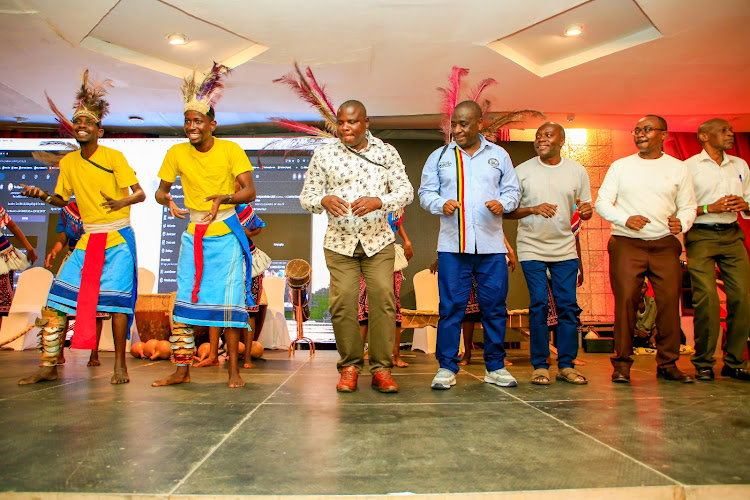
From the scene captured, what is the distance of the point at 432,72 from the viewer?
22.8ft

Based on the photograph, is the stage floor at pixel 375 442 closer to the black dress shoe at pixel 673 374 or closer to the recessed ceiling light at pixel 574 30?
the black dress shoe at pixel 673 374

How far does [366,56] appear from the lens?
649cm

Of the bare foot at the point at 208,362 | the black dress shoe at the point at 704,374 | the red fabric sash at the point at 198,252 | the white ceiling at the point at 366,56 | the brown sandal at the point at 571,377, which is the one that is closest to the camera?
the red fabric sash at the point at 198,252

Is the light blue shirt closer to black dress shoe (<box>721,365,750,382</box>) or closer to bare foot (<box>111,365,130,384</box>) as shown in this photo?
black dress shoe (<box>721,365,750,382</box>)

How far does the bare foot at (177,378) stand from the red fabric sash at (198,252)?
51cm

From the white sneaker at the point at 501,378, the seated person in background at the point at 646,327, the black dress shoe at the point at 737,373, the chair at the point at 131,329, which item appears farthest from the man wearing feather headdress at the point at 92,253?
the seated person in background at the point at 646,327

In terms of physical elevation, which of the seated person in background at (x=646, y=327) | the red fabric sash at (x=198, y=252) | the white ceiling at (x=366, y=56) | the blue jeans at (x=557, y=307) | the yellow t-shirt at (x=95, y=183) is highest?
the white ceiling at (x=366, y=56)

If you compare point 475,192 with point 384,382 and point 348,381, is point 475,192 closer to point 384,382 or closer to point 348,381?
point 384,382

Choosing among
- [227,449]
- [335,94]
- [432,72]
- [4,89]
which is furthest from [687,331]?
[4,89]

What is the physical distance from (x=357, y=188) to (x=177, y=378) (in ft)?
5.47

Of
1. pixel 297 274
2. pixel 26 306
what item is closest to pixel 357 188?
pixel 297 274

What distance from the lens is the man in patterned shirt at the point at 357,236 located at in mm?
3201

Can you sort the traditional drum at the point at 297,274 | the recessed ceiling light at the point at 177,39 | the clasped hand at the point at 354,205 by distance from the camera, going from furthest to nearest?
the traditional drum at the point at 297,274 → the recessed ceiling light at the point at 177,39 → the clasped hand at the point at 354,205

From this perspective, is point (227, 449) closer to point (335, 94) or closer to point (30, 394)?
point (30, 394)
